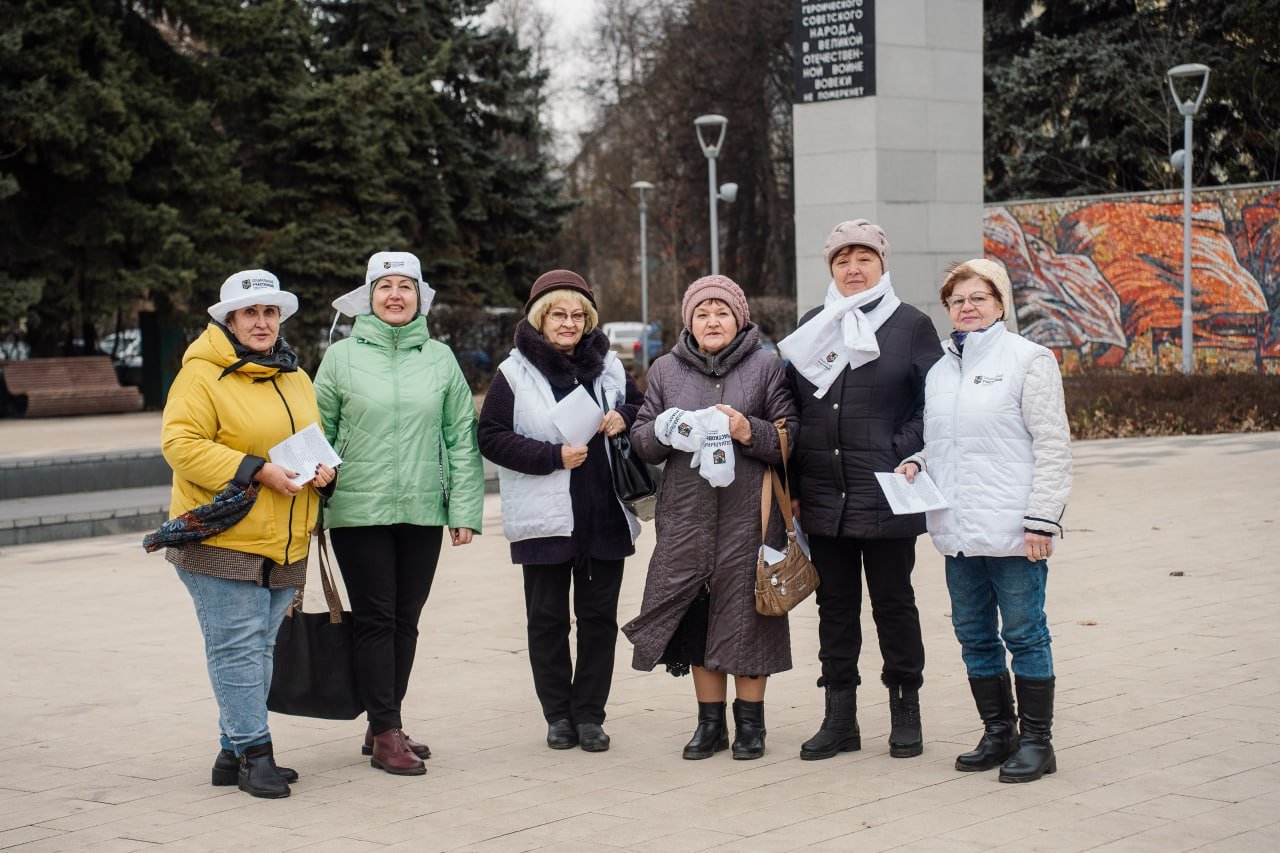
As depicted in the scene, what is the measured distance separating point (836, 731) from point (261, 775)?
79.9 inches

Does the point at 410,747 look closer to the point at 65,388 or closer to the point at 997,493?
the point at 997,493

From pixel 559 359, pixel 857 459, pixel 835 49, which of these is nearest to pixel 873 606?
pixel 857 459

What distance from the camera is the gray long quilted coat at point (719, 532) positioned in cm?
568

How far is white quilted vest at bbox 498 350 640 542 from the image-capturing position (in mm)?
5941

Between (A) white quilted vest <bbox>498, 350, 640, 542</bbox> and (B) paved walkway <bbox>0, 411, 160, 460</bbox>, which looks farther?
(B) paved walkway <bbox>0, 411, 160, 460</bbox>

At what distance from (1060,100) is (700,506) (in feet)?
103

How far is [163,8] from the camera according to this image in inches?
1243

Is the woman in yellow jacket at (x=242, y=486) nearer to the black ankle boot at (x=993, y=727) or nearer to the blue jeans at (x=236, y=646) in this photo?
the blue jeans at (x=236, y=646)

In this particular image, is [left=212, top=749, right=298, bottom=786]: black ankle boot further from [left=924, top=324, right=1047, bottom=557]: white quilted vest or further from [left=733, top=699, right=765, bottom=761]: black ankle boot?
[left=924, top=324, right=1047, bottom=557]: white quilted vest

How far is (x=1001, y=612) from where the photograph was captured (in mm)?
5469

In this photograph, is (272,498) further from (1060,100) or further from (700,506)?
(1060,100)

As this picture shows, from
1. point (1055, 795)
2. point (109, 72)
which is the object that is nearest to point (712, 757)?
point (1055, 795)

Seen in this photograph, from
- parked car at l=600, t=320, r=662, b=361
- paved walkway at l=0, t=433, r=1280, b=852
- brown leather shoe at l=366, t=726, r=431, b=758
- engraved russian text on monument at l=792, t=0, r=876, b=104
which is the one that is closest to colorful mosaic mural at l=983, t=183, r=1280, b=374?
parked car at l=600, t=320, r=662, b=361

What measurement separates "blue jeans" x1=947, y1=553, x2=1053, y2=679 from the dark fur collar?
1.56m
